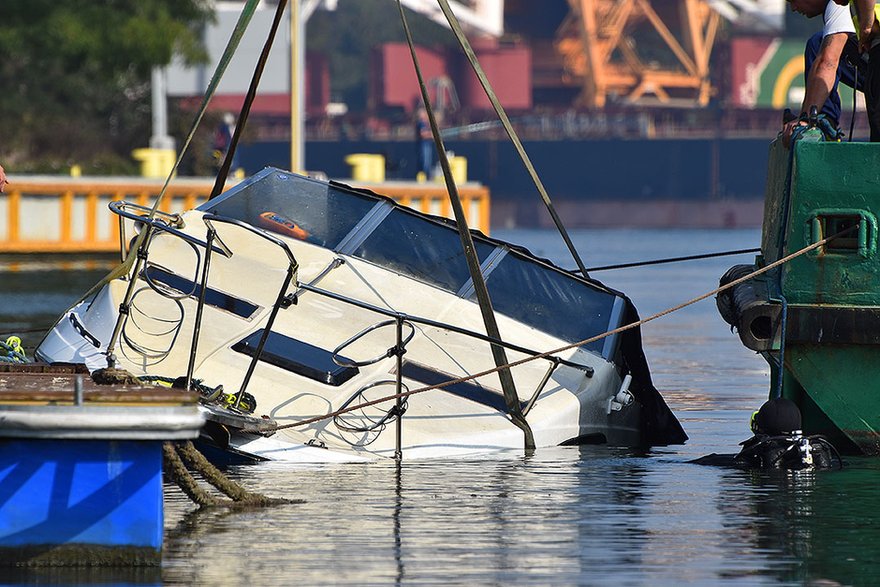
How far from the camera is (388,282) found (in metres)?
10.7

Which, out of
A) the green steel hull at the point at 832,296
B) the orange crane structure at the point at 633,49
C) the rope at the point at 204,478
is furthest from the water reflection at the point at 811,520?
the orange crane structure at the point at 633,49

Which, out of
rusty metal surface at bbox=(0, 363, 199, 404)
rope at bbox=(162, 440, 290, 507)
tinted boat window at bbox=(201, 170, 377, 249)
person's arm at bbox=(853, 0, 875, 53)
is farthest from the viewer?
tinted boat window at bbox=(201, 170, 377, 249)

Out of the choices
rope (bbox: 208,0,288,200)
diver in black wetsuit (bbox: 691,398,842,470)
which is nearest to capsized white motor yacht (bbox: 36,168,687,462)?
rope (bbox: 208,0,288,200)

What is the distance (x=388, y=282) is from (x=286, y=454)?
1457mm

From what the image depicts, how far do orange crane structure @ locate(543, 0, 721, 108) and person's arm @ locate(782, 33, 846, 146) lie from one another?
8628 cm

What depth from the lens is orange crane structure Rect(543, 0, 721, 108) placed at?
319 ft

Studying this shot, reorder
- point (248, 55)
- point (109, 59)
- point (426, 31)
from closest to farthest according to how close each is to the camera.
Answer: point (109, 59) → point (248, 55) → point (426, 31)

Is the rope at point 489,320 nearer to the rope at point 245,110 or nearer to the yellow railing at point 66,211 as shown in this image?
the rope at point 245,110

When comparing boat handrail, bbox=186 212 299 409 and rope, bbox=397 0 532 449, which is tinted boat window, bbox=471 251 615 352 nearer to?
rope, bbox=397 0 532 449

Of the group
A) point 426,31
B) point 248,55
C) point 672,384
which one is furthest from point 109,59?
point 426,31

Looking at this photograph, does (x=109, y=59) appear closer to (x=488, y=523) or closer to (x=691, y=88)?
(x=488, y=523)

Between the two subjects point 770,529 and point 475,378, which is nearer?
point 770,529

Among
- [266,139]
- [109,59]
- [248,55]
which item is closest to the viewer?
[109,59]

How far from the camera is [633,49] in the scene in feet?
342
